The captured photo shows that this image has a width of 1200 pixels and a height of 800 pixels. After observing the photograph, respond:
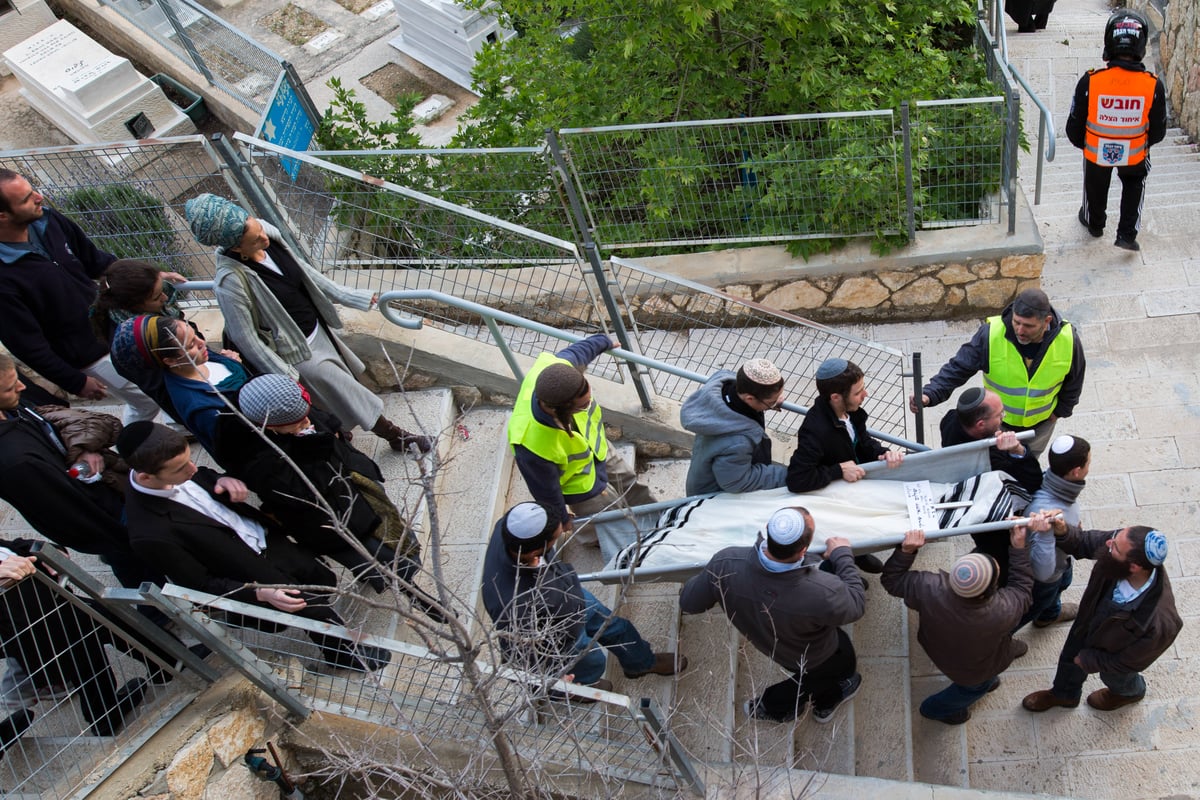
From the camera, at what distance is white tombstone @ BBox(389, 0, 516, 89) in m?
11.4

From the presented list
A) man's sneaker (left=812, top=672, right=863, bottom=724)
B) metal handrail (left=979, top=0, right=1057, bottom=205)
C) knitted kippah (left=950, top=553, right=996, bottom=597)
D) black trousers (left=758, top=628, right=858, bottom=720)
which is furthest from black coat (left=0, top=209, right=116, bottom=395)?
metal handrail (left=979, top=0, right=1057, bottom=205)

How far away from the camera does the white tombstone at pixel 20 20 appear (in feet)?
33.8

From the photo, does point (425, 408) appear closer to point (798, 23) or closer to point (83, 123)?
point (798, 23)

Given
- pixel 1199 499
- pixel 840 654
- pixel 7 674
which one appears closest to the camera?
pixel 7 674

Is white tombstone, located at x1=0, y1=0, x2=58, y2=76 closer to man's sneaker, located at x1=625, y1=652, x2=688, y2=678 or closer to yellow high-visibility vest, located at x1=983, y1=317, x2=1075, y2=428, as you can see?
man's sneaker, located at x1=625, y1=652, x2=688, y2=678

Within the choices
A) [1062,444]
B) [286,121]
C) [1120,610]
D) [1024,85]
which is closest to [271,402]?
[1062,444]

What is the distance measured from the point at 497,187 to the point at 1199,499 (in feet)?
14.6

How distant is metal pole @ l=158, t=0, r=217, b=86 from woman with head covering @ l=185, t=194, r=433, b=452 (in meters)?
5.18

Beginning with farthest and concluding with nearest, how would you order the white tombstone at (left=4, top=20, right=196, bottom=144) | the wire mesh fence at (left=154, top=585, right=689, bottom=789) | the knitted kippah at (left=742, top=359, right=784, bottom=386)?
the white tombstone at (left=4, top=20, right=196, bottom=144) < the knitted kippah at (left=742, top=359, right=784, bottom=386) < the wire mesh fence at (left=154, top=585, right=689, bottom=789)

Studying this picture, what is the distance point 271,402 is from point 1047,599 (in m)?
3.61

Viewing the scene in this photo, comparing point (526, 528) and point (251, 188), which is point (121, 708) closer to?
point (526, 528)

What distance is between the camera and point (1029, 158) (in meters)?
8.62

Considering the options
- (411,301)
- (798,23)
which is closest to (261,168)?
(411,301)

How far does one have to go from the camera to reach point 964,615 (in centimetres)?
387
